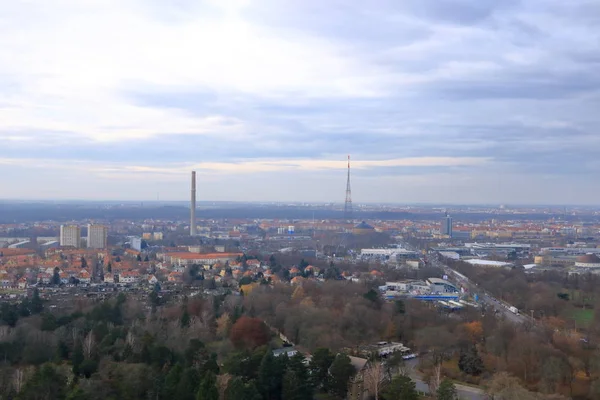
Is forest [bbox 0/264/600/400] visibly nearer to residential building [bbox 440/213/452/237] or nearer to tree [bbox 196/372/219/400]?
tree [bbox 196/372/219/400]

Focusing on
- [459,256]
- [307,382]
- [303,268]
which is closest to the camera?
[307,382]

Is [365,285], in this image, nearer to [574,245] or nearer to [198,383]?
[198,383]

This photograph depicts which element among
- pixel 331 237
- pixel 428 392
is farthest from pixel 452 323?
pixel 331 237

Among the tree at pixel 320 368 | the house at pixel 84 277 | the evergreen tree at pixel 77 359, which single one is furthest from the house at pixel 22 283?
the tree at pixel 320 368

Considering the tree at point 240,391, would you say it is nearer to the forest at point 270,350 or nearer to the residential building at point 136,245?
the forest at point 270,350

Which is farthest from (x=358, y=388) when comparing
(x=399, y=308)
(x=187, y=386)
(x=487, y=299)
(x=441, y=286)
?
(x=441, y=286)
